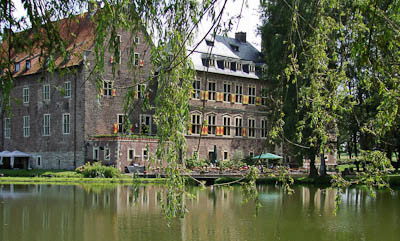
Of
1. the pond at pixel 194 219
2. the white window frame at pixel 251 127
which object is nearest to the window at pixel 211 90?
the white window frame at pixel 251 127

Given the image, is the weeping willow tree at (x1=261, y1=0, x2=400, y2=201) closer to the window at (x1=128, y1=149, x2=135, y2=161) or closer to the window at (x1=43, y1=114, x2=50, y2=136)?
the window at (x1=128, y1=149, x2=135, y2=161)

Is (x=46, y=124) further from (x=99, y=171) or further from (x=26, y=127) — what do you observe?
(x=99, y=171)

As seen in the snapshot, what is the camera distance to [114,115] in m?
33.8

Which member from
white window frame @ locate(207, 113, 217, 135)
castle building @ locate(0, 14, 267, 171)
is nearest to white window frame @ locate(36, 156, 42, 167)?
castle building @ locate(0, 14, 267, 171)

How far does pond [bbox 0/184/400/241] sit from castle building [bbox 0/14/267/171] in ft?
30.0

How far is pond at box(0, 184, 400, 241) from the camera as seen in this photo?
41.7 ft

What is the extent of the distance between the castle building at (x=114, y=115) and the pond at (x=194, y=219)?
9157 mm

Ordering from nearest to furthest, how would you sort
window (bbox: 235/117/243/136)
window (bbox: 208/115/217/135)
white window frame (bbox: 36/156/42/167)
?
white window frame (bbox: 36/156/42/167) < window (bbox: 208/115/217/135) < window (bbox: 235/117/243/136)

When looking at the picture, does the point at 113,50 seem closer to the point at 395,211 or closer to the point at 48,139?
the point at 395,211

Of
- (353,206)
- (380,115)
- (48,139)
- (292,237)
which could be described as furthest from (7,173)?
(380,115)

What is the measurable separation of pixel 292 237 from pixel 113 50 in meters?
8.55

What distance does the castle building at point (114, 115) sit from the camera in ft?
106

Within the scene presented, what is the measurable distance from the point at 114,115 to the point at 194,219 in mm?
19273

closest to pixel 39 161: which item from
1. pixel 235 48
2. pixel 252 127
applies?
pixel 252 127
